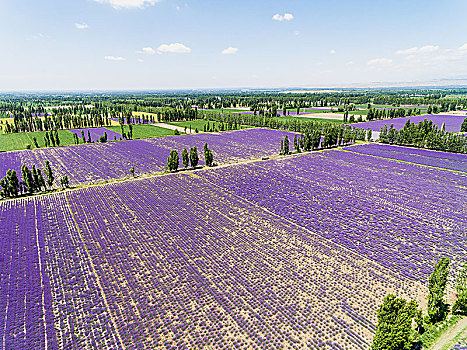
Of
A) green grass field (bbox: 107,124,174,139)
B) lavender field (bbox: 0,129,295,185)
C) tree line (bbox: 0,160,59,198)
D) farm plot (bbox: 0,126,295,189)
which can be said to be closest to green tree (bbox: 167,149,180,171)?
lavender field (bbox: 0,129,295,185)

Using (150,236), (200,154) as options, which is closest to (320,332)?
(150,236)

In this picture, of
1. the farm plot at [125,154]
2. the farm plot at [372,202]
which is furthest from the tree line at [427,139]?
the farm plot at [125,154]

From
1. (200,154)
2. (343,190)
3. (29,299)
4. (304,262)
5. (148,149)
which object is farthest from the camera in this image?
(148,149)

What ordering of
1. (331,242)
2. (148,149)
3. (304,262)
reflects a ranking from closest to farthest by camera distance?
(304,262), (331,242), (148,149)

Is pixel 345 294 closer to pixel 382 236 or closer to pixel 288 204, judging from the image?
pixel 382 236

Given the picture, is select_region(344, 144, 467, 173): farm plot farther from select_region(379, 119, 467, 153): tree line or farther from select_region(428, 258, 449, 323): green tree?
select_region(428, 258, 449, 323): green tree
